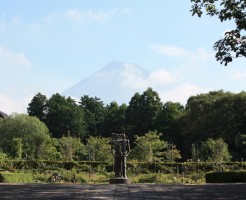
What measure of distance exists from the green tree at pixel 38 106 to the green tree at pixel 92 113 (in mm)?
7749

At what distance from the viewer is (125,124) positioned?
62.0 m

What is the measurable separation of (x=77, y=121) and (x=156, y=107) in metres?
14.9

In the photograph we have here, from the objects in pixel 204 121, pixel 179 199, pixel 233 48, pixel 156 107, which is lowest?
pixel 179 199

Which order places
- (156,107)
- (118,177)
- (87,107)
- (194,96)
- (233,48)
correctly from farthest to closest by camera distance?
1. (87,107)
2. (156,107)
3. (194,96)
4. (118,177)
5. (233,48)

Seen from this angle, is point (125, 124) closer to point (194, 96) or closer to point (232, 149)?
point (194, 96)

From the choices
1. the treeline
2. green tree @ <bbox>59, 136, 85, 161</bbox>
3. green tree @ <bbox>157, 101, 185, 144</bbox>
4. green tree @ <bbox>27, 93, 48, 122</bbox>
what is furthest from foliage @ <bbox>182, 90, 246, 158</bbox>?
green tree @ <bbox>27, 93, 48, 122</bbox>

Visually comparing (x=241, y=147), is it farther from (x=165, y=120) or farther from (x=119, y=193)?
(x=119, y=193)

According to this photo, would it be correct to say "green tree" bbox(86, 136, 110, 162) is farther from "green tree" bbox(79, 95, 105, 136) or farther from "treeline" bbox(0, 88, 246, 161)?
"green tree" bbox(79, 95, 105, 136)

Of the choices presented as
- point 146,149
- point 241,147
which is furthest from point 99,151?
point 241,147

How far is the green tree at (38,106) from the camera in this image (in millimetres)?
69000

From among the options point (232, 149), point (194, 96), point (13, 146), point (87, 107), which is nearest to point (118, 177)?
point (13, 146)

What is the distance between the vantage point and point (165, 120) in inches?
2275

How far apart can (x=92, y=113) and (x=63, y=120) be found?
9.46m

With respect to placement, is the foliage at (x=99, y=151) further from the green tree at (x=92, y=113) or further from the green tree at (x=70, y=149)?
the green tree at (x=92, y=113)
